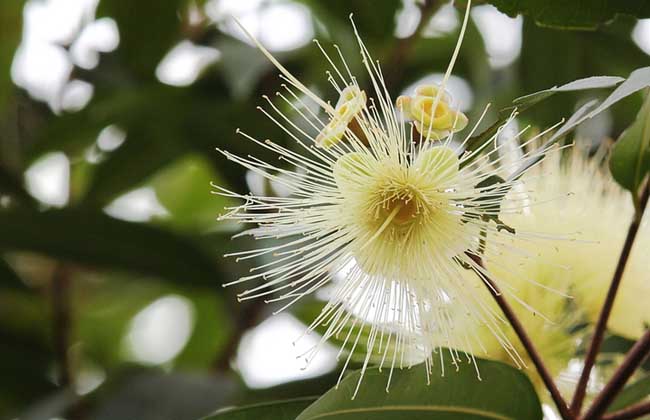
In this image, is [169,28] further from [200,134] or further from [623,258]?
[623,258]

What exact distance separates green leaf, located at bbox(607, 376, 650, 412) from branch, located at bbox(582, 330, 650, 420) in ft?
0.41

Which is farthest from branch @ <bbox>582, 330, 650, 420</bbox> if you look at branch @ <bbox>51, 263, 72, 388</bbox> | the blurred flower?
branch @ <bbox>51, 263, 72, 388</bbox>

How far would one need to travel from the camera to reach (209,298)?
1.75 metres

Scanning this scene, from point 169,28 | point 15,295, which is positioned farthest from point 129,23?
point 15,295

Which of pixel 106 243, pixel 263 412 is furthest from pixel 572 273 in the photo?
pixel 106 243

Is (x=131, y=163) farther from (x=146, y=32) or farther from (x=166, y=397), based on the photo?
(x=166, y=397)

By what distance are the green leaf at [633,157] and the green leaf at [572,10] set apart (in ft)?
0.38

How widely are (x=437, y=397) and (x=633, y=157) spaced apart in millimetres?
243

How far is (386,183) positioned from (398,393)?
197 mm

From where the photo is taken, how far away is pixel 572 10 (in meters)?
0.78

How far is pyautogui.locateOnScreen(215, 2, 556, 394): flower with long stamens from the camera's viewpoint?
2.52 ft

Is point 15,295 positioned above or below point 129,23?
below

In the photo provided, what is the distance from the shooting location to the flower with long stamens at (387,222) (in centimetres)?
77

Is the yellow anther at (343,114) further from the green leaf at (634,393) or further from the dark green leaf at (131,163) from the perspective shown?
the dark green leaf at (131,163)
